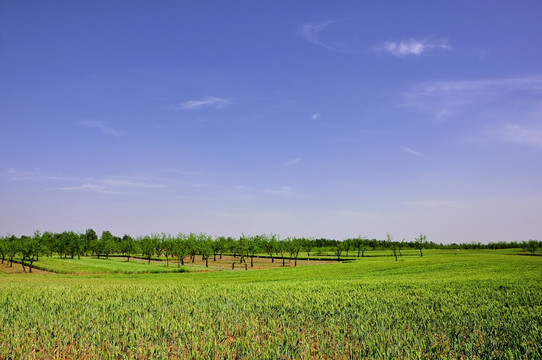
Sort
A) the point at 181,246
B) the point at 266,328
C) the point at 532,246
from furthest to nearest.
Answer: the point at 532,246 < the point at 181,246 < the point at 266,328

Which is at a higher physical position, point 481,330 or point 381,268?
point 481,330

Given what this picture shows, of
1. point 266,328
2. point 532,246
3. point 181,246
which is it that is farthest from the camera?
point 532,246

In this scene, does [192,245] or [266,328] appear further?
[192,245]

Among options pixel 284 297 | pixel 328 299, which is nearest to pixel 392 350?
pixel 328 299

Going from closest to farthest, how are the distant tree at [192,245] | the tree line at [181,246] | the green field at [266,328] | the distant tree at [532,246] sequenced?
1. the green field at [266,328]
2. the tree line at [181,246]
3. the distant tree at [192,245]
4. the distant tree at [532,246]

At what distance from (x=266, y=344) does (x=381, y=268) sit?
151ft

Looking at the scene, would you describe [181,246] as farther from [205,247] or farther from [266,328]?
[266,328]

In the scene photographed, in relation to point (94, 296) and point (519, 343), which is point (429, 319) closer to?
point (519, 343)

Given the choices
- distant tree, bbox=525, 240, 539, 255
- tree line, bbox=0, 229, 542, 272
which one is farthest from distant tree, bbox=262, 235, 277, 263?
distant tree, bbox=525, 240, 539, 255

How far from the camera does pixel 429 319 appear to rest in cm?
1195

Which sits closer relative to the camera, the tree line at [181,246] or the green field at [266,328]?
the green field at [266,328]

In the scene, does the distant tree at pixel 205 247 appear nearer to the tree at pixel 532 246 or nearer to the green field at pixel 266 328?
the green field at pixel 266 328

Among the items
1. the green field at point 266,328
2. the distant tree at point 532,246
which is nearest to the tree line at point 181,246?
the distant tree at point 532,246

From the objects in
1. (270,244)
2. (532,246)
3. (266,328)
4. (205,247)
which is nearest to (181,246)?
(205,247)
